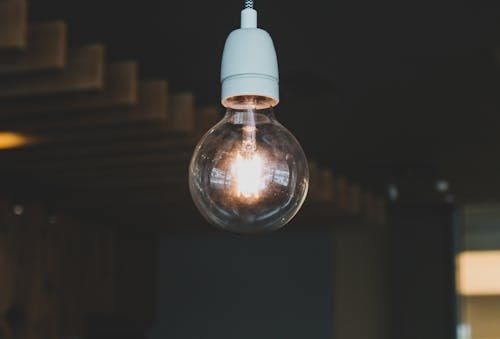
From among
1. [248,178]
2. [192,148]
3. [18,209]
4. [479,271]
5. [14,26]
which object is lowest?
[248,178]

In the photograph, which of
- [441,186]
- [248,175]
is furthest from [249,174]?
[441,186]

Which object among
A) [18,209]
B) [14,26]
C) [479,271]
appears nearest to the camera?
[14,26]

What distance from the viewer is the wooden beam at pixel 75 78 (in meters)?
3.12

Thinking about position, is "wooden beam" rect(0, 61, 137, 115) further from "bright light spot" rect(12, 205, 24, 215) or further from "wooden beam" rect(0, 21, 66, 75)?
"bright light spot" rect(12, 205, 24, 215)

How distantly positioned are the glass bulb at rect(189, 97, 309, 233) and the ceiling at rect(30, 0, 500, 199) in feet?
8.17

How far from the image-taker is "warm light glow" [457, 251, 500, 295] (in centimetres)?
852

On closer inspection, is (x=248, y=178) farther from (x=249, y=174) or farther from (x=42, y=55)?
(x=42, y=55)

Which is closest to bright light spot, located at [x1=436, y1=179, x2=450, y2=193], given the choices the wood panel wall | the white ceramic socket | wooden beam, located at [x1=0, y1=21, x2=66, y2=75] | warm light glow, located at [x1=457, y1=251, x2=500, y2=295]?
warm light glow, located at [x1=457, y1=251, x2=500, y2=295]

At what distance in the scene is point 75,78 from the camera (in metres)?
3.15

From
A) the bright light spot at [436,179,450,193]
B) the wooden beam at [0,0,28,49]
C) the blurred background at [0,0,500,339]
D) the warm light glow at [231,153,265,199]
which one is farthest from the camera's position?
the bright light spot at [436,179,450,193]

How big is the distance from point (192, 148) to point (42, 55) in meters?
1.23

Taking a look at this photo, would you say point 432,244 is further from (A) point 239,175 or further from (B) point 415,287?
(A) point 239,175

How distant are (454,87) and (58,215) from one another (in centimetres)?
287

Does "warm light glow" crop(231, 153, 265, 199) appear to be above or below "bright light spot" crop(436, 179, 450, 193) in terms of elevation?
below
